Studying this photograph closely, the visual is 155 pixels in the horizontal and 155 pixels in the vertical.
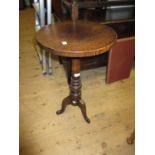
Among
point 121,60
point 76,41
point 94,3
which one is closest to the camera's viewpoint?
point 76,41

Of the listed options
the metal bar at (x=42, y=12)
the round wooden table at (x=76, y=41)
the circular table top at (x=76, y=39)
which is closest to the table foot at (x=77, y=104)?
the round wooden table at (x=76, y=41)

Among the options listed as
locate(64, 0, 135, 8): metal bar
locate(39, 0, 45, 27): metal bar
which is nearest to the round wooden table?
locate(64, 0, 135, 8): metal bar

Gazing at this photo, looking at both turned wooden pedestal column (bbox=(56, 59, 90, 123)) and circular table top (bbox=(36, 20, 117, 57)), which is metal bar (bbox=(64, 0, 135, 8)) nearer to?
circular table top (bbox=(36, 20, 117, 57))

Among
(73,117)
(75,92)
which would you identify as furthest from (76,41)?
(73,117)

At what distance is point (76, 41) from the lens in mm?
1474

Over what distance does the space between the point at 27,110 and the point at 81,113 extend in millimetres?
475

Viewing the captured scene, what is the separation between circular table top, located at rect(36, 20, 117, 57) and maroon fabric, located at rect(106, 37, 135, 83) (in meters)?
0.47

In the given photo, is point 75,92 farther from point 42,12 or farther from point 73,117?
point 42,12

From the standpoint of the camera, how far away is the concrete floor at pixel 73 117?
1634 millimetres

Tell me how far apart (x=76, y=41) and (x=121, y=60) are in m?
0.88

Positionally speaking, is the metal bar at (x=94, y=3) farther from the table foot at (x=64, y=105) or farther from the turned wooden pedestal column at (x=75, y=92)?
the table foot at (x=64, y=105)

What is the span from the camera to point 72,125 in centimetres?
182
